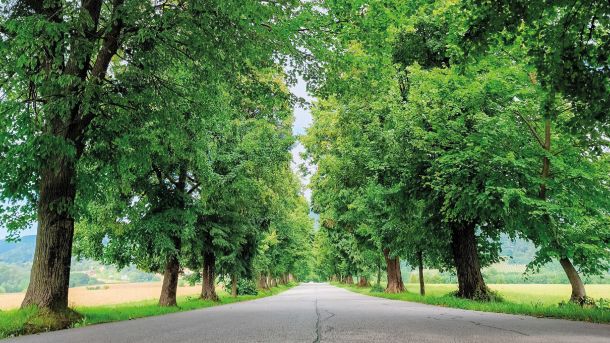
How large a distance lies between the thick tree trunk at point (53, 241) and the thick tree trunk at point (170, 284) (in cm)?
741

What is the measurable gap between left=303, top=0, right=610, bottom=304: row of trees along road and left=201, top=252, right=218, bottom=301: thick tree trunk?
8645 mm

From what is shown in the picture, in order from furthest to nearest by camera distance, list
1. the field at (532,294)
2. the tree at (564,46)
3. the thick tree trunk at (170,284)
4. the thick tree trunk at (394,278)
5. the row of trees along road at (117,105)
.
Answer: the thick tree trunk at (394,278) → the field at (532,294) → the thick tree trunk at (170,284) → the row of trees along road at (117,105) → the tree at (564,46)

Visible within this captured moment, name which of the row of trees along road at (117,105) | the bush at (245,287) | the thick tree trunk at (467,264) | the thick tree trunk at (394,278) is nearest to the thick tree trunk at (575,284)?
the thick tree trunk at (467,264)

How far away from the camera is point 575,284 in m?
12.8

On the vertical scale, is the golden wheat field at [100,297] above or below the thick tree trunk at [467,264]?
below

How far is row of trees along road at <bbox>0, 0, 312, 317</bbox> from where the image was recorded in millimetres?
8844

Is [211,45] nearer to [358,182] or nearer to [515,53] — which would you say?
[515,53]

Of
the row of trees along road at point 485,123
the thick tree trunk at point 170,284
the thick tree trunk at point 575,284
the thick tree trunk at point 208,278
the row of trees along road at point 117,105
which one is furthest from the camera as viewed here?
the thick tree trunk at point 208,278

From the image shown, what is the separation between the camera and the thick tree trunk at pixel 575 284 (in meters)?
12.4

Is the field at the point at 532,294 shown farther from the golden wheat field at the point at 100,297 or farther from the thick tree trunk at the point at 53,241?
the golden wheat field at the point at 100,297

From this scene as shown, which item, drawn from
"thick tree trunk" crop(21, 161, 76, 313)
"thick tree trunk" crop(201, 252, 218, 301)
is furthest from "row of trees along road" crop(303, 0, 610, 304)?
"thick tree trunk" crop(201, 252, 218, 301)

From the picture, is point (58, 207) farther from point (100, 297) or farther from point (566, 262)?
point (100, 297)

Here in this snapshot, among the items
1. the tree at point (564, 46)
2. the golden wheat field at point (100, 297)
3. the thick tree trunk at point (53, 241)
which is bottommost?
the golden wheat field at point (100, 297)

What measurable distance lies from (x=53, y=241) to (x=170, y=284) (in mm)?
8158
